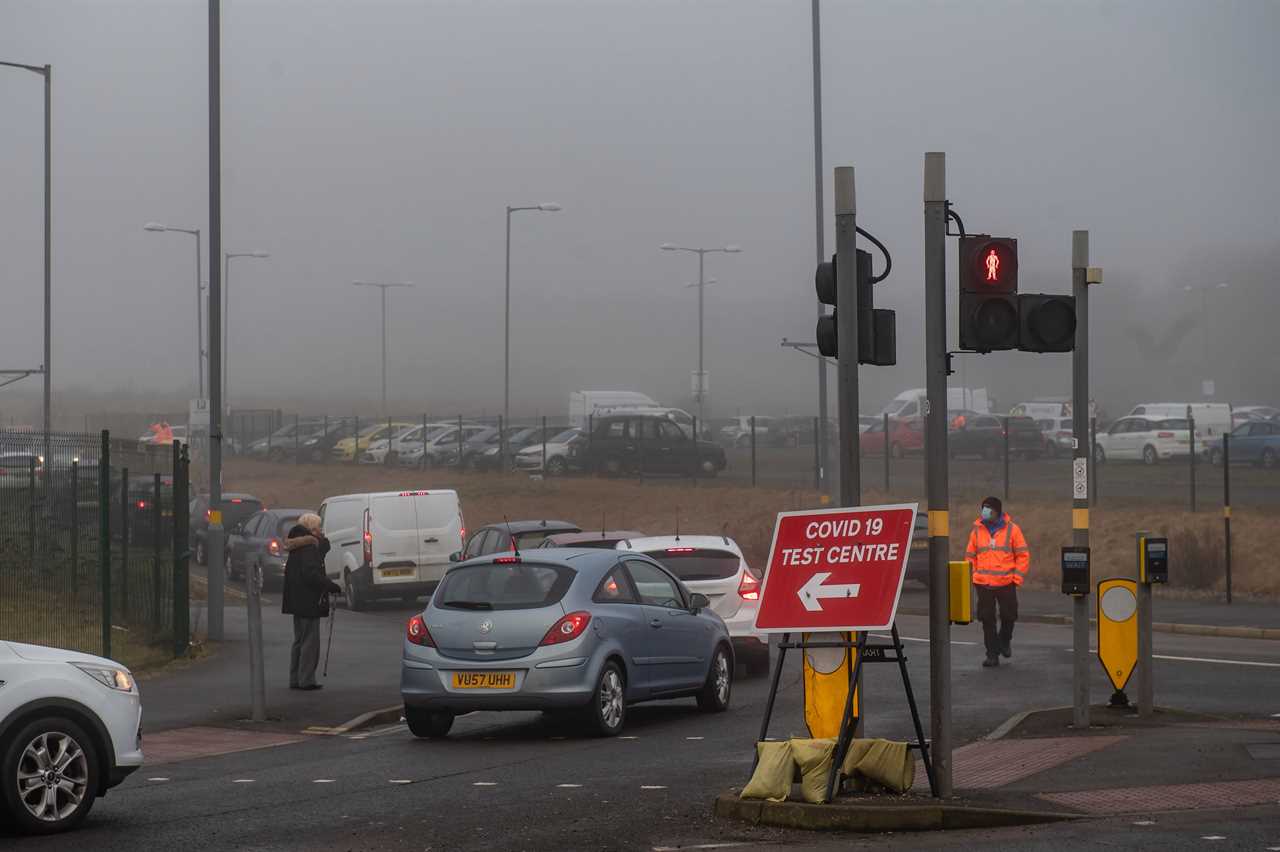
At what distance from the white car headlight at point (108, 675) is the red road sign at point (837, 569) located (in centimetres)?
381

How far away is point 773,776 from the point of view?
989 centimetres

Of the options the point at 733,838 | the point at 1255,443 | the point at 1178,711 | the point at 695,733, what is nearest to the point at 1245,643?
the point at 1178,711

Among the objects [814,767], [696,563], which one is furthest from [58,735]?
[696,563]

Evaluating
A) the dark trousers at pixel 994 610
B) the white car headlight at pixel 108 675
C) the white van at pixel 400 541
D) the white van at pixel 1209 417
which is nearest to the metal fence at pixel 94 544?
the white van at pixel 400 541

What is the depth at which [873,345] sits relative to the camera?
11.2 meters

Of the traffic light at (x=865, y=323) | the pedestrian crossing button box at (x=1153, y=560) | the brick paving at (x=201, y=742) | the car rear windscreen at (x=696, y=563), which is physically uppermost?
the traffic light at (x=865, y=323)

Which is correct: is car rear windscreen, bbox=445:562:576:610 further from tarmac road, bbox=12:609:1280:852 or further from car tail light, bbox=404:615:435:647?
tarmac road, bbox=12:609:1280:852

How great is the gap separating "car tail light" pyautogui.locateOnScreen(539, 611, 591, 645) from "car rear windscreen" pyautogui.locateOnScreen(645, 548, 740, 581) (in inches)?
204

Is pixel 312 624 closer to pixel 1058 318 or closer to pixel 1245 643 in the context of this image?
pixel 1058 318

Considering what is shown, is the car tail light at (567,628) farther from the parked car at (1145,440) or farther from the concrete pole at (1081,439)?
the parked car at (1145,440)

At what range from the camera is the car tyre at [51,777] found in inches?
384

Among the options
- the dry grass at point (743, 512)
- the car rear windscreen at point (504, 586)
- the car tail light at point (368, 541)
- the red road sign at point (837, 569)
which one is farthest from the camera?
the dry grass at point (743, 512)

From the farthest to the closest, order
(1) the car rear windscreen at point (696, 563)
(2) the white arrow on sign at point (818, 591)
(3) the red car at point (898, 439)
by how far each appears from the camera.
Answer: (3) the red car at point (898, 439), (1) the car rear windscreen at point (696, 563), (2) the white arrow on sign at point (818, 591)

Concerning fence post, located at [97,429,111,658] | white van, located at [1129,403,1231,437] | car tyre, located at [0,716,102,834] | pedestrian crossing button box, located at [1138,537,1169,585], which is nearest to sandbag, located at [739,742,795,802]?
car tyre, located at [0,716,102,834]
